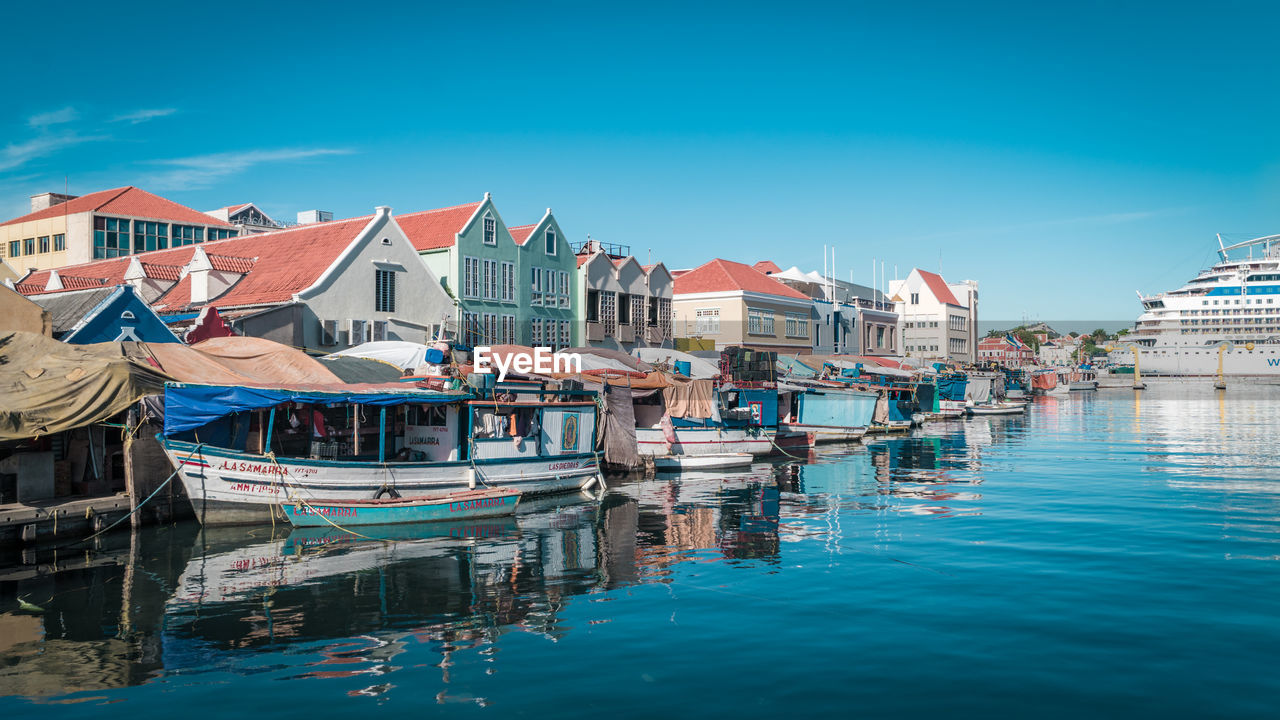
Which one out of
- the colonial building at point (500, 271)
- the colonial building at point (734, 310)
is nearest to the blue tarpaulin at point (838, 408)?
the colonial building at point (500, 271)

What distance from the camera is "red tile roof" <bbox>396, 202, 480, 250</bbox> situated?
1922 inches

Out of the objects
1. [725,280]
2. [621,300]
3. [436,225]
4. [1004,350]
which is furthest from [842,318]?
[1004,350]

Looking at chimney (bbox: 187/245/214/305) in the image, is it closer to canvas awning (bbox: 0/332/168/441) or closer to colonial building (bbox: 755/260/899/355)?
canvas awning (bbox: 0/332/168/441)

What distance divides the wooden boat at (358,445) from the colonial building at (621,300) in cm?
2475

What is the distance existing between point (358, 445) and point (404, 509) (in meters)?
3.88

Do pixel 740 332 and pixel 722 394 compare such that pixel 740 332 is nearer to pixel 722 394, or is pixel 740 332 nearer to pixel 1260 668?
pixel 722 394

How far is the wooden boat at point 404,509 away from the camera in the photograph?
76.8 feet

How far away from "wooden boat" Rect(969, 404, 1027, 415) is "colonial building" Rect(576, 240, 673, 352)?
108ft

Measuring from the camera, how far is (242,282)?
42.8 m

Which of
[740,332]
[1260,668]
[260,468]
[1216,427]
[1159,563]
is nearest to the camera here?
[1260,668]

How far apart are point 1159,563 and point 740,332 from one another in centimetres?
5035

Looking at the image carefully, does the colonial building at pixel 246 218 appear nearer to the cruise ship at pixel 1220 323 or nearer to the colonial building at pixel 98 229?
the colonial building at pixel 98 229

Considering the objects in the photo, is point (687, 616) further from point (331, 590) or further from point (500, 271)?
point (500, 271)

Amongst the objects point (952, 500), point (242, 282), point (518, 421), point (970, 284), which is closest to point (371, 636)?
point (518, 421)
